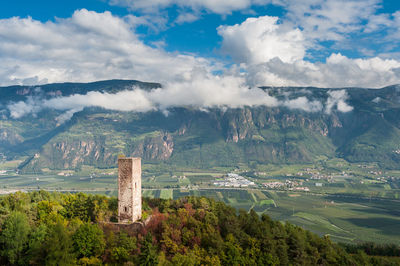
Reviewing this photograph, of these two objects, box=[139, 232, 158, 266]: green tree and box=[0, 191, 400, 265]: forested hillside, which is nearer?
box=[139, 232, 158, 266]: green tree

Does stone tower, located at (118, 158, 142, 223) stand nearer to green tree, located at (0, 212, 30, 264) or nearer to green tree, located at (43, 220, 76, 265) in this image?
green tree, located at (43, 220, 76, 265)

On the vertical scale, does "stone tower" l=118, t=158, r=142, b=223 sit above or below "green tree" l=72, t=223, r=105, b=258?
above

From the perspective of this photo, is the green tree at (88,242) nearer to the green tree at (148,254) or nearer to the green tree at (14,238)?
the green tree at (148,254)

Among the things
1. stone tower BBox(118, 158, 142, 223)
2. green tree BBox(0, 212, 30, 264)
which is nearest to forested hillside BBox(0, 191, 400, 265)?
green tree BBox(0, 212, 30, 264)

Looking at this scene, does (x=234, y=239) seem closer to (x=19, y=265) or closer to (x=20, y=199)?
(x=19, y=265)

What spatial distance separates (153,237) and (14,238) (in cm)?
1842

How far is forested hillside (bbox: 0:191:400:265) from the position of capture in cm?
4203

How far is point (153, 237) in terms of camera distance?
1778 inches

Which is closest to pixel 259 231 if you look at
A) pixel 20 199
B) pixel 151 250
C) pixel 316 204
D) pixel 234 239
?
pixel 234 239

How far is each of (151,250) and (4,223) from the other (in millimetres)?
21464

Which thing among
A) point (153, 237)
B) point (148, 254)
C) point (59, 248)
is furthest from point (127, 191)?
point (59, 248)

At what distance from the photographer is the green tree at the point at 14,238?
42.0 metres

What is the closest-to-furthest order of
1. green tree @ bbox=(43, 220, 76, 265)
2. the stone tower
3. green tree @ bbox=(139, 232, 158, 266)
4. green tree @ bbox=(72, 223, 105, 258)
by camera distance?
1. green tree @ bbox=(43, 220, 76, 265)
2. green tree @ bbox=(139, 232, 158, 266)
3. green tree @ bbox=(72, 223, 105, 258)
4. the stone tower

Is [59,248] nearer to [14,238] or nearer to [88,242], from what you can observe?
[88,242]
